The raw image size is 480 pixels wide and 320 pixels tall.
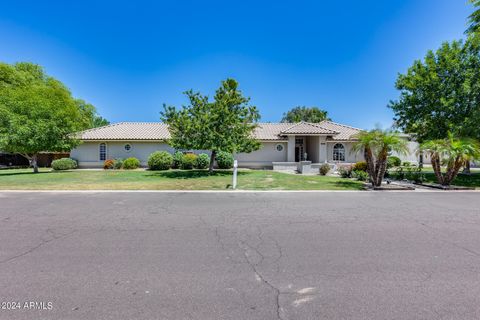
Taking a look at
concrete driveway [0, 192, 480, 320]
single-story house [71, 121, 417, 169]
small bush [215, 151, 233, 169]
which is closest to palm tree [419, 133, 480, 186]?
concrete driveway [0, 192, 480, 320]

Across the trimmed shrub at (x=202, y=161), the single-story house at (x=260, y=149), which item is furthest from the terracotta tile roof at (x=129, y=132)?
the trimmed shrub at (x=202, y=161)

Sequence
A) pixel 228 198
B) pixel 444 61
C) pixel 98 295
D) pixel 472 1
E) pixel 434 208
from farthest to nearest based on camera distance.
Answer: pixel 444 61, pixel 472 1, pixel 228 198, pixel 434 208, pixel 98 295

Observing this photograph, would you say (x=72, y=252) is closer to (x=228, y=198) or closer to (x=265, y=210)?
(x=265, y=210)

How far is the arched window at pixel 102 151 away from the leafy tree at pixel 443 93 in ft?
94.9

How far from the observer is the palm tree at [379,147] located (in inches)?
560

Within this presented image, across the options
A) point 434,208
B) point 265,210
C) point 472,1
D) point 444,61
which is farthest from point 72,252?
point 444,61

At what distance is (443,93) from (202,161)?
68.3 ft

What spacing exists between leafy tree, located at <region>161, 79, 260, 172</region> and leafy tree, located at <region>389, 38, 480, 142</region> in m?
13.7

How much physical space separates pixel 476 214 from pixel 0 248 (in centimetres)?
1278

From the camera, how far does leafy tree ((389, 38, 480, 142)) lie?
744 inches

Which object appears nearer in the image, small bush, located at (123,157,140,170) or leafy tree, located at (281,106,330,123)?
small bush, located at (123,157,140,170)

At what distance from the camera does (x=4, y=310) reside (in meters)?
3.02

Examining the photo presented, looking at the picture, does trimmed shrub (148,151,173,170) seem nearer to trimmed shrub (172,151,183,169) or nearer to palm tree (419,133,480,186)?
trimmed shrub (172,151,183,169)

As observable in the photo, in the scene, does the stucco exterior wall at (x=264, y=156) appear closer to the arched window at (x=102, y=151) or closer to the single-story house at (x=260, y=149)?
the single-story house at (x=260, y=149)
